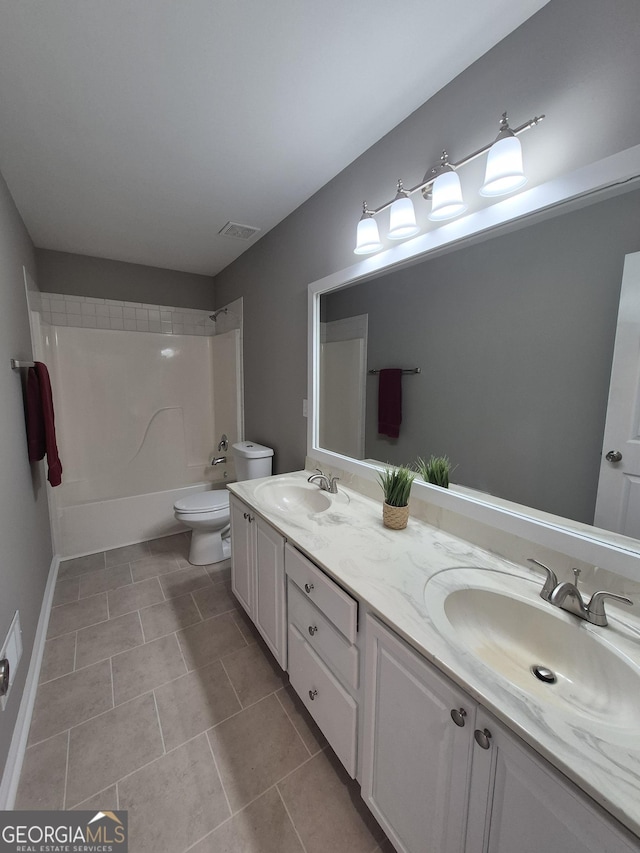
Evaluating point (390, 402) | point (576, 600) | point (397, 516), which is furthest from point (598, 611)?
point (390, 402)

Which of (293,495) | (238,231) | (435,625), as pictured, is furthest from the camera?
(238,231)

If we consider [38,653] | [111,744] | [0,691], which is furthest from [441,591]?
[38,653]

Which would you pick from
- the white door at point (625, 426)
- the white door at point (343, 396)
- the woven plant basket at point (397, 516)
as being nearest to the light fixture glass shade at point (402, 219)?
the white door at point (343, 396)

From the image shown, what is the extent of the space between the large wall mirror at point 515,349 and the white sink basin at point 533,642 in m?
0.27

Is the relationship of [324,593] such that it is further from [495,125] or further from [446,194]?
[495,125]

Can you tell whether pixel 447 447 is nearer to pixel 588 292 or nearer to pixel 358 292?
pixel 588 292

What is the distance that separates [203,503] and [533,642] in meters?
2.04

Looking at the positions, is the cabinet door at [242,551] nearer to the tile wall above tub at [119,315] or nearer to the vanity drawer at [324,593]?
the vanity drawer at [324,593]

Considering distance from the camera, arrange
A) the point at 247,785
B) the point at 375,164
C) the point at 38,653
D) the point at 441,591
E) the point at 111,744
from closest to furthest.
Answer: the point at 441,591 → the point at 247,785 → the point at 111,744 → the point at 375,164 → the point at 38,653

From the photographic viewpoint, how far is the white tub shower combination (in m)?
2.65

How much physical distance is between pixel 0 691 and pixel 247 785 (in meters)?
0.83

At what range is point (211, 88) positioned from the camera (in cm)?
118

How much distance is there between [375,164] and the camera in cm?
146

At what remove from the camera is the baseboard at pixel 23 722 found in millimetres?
1063
